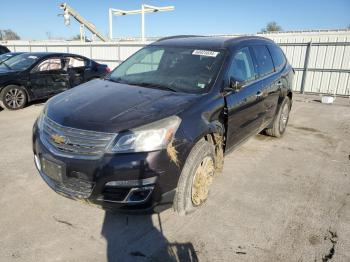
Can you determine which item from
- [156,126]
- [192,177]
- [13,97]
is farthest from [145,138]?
[13,97]

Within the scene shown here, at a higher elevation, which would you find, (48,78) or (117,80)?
(117,80)

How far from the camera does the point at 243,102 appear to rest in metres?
3.88

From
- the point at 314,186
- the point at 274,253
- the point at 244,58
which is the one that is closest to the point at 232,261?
the point at 274,253

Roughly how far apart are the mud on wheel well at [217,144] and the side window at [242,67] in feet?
2.67

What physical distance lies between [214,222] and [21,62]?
762 cm

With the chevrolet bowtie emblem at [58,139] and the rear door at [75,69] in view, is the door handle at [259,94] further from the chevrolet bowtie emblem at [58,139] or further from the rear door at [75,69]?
the rear door at [75,69]

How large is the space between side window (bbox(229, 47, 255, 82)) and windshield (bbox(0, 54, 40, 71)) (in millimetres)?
6297

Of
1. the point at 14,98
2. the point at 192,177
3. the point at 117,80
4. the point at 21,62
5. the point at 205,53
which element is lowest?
the point at 14,98

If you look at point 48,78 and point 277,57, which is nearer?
point 277,57

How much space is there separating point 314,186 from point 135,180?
261 cm

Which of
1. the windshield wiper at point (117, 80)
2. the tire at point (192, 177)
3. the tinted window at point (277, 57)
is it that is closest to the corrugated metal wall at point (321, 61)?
the tinted window at point (277, 57)

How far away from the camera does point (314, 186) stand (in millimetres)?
3959

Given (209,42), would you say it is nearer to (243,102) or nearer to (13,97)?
(243,102)

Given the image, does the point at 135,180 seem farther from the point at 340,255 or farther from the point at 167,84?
the point at 340,255
